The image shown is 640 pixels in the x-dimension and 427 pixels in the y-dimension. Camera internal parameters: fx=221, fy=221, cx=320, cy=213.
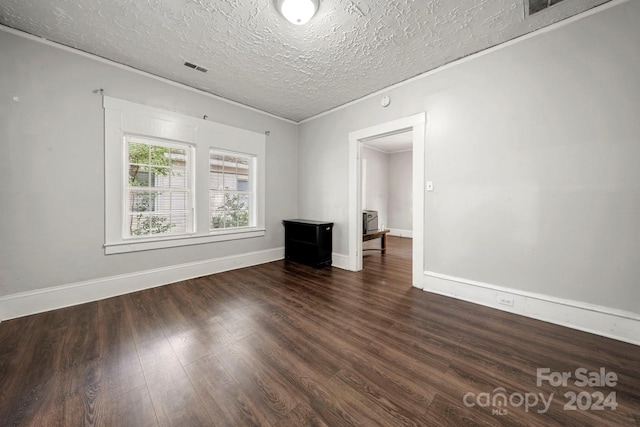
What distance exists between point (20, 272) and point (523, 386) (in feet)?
14.5

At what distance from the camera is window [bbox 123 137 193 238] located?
291cm

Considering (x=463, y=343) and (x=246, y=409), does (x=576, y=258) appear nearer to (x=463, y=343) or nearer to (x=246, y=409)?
(x=463, y=343)

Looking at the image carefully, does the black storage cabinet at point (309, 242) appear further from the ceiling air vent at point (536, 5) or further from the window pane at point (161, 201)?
the ceiling air vent at point (536, 5)

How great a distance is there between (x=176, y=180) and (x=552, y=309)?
4706 mm

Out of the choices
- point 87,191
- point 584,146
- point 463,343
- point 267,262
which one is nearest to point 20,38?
point 87,191

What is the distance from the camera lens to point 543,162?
216 centimetres

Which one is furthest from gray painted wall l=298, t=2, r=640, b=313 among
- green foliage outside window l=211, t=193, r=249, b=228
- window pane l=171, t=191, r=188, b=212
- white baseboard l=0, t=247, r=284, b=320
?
window pane l=171, t=191, r=188, b=212

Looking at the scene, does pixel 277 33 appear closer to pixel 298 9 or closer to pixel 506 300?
pixel 298 9

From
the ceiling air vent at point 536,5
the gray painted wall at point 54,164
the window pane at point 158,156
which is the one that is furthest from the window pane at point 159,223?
the ceiling air vent at point 536,5

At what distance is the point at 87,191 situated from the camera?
101 inches

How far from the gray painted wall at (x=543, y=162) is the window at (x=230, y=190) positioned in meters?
2.89

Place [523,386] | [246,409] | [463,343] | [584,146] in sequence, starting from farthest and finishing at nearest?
[584,146] < [463,343] < [523,386] < [246,409]

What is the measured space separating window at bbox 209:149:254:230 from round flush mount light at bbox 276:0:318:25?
2.37 metres

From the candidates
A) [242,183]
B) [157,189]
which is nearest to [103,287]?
[157,189]
